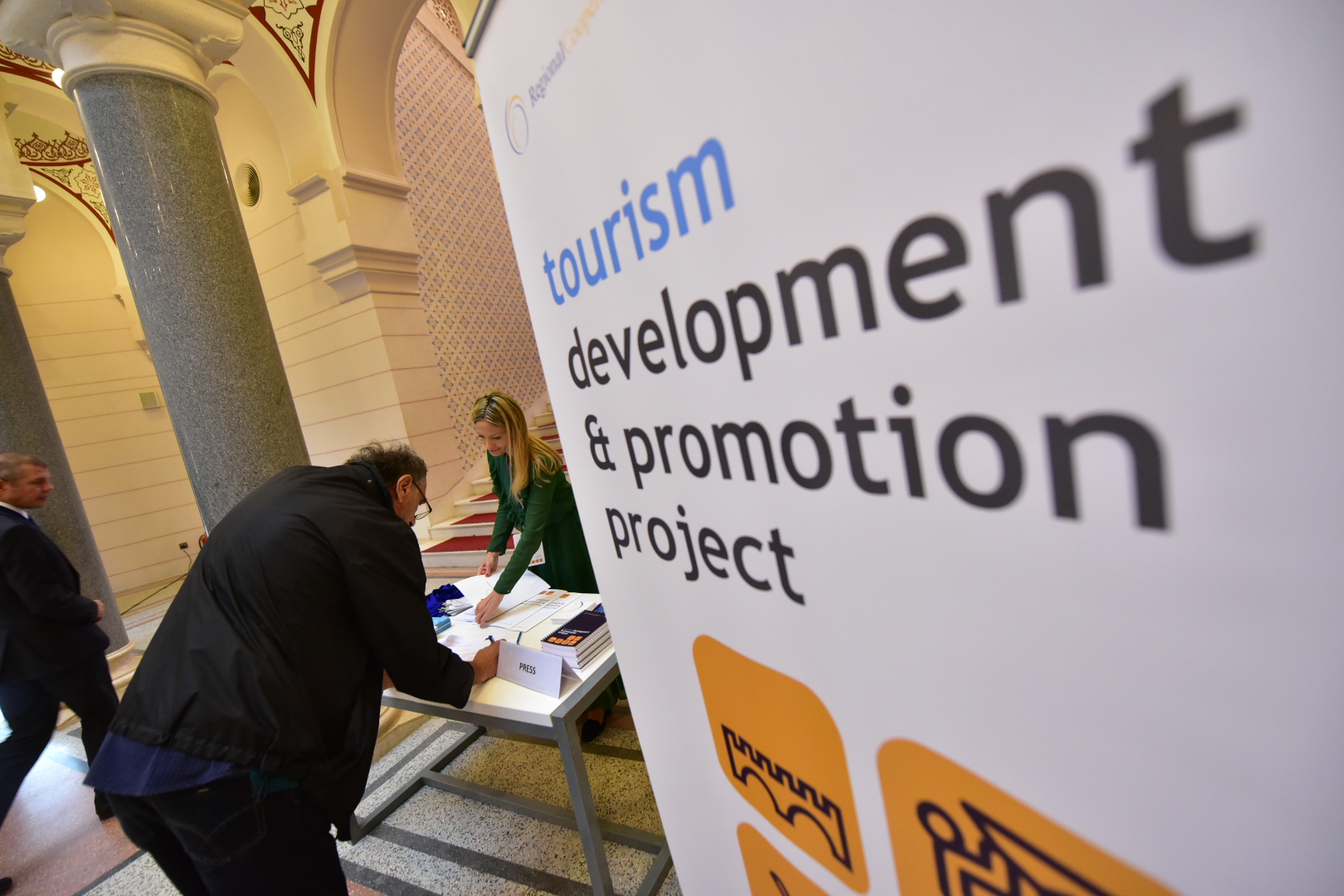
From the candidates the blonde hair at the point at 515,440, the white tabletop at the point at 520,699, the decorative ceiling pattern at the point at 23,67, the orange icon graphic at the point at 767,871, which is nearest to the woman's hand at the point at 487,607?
the white tabletop at the point at 520,699

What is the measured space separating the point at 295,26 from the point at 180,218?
2885 mm

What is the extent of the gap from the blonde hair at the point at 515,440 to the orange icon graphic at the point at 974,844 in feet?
5.54

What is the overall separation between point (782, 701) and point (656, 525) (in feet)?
0.73

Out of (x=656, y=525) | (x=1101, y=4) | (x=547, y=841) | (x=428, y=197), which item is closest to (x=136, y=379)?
(x=428, y=197)

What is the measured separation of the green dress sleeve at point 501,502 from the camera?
2.21 m

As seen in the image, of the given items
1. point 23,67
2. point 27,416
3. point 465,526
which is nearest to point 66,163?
point 23,67

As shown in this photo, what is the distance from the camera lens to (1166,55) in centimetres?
22

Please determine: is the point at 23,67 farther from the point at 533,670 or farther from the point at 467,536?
the point at 533,670

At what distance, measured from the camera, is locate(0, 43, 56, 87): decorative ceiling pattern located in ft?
12.6

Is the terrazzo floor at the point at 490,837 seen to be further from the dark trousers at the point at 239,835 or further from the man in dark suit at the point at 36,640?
the dark trousers at the point at 239,835

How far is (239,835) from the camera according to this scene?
1031 mm

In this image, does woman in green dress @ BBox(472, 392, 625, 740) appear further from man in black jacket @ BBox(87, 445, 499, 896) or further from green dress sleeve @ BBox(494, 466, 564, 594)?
man in black jacket @ BBox(87, 445, 499, 896)

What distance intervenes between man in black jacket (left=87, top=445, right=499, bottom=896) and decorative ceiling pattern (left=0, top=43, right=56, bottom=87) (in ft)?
17.5

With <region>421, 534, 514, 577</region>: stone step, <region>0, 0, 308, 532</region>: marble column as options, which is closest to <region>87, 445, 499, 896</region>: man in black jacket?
<region>0, 0, 308, 532</region>: marble column
